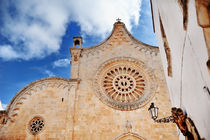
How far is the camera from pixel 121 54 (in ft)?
46.7

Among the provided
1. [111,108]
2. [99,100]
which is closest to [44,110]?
[99,100]

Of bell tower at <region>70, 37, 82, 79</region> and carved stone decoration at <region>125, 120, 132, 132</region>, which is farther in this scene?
bell tower at <region>70, 37, 82, 79</region>

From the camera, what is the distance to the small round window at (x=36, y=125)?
10.8m

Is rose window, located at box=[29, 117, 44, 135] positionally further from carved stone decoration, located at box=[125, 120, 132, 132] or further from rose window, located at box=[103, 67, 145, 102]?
carved stone decoration, located at box=[125, 120, 132, 132]

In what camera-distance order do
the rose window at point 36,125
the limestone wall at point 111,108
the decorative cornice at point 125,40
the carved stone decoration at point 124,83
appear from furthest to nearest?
the decorative cornice at point 125,40 < the carved stone decoration at point 124,83 < the limestone wall at point 111,108 < the rose window at point 36,125

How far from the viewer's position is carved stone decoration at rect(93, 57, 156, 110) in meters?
12.3

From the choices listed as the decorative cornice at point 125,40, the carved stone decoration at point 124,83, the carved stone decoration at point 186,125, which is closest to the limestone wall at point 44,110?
the carved stone decoration at point 124,83

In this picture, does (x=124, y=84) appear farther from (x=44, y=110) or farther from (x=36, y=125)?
(x=36, y=125)

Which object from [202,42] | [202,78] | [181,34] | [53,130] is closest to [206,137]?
[202,78]

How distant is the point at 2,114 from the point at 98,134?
5.88m

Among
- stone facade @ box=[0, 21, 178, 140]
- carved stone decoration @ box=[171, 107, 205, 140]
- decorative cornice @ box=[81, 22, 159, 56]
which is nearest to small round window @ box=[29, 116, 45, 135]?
stone facade @ box=[0, 21, 178, 140]

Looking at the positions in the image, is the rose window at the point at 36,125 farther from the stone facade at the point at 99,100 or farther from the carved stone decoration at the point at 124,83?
the carved stone decoration at the point at 124,83

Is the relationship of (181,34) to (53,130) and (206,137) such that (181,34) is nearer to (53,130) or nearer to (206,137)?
(206,137)

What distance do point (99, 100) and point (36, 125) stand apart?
4072mm
